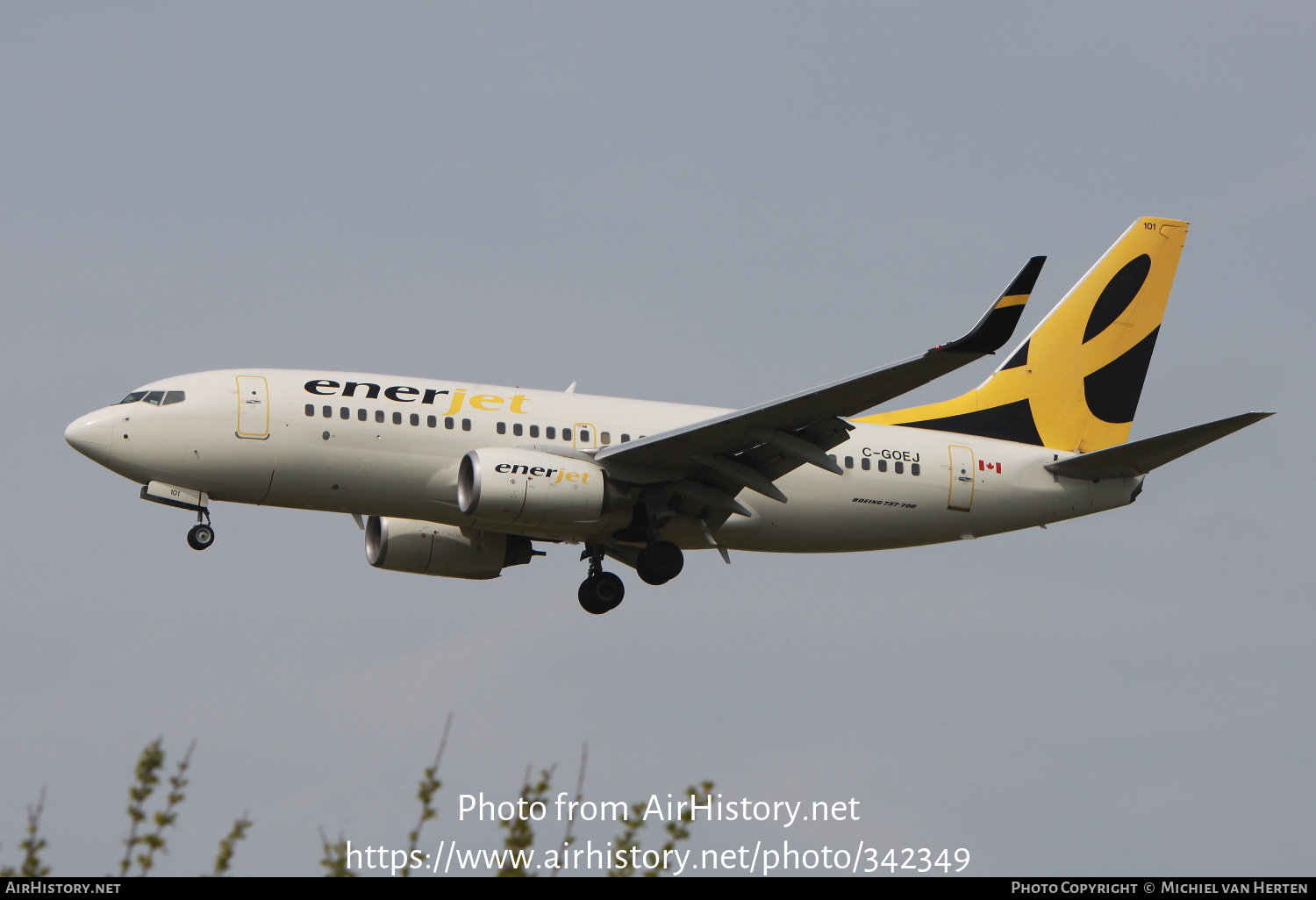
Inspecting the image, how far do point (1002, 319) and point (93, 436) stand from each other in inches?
733

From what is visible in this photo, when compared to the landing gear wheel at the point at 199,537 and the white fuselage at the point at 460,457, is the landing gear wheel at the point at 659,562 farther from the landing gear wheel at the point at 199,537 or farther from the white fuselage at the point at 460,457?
the landing gear wheel at the point at 199,537

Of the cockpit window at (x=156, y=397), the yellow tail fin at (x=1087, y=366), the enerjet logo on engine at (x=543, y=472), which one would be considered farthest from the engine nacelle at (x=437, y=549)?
the yellow tail fin at (x=1087, y=366)

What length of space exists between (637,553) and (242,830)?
25.3 m

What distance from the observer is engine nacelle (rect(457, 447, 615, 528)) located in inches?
1206

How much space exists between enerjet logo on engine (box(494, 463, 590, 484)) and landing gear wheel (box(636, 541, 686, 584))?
9.15ft

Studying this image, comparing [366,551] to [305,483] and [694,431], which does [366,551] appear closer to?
[305,483]

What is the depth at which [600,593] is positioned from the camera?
35.5 m

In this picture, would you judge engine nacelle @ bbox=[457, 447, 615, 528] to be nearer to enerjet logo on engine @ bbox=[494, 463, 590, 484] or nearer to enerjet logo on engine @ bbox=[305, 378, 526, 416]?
enerjet logo on engine @ bbox=[494, 463, 590, 484]

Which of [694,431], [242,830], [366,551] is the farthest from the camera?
[366,551]

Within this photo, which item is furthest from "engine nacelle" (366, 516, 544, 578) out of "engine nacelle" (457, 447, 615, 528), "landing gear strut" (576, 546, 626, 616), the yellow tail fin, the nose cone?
the yellow tail fin

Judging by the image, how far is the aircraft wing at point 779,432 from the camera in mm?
27219

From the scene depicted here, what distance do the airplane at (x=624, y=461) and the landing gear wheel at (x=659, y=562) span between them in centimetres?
5
